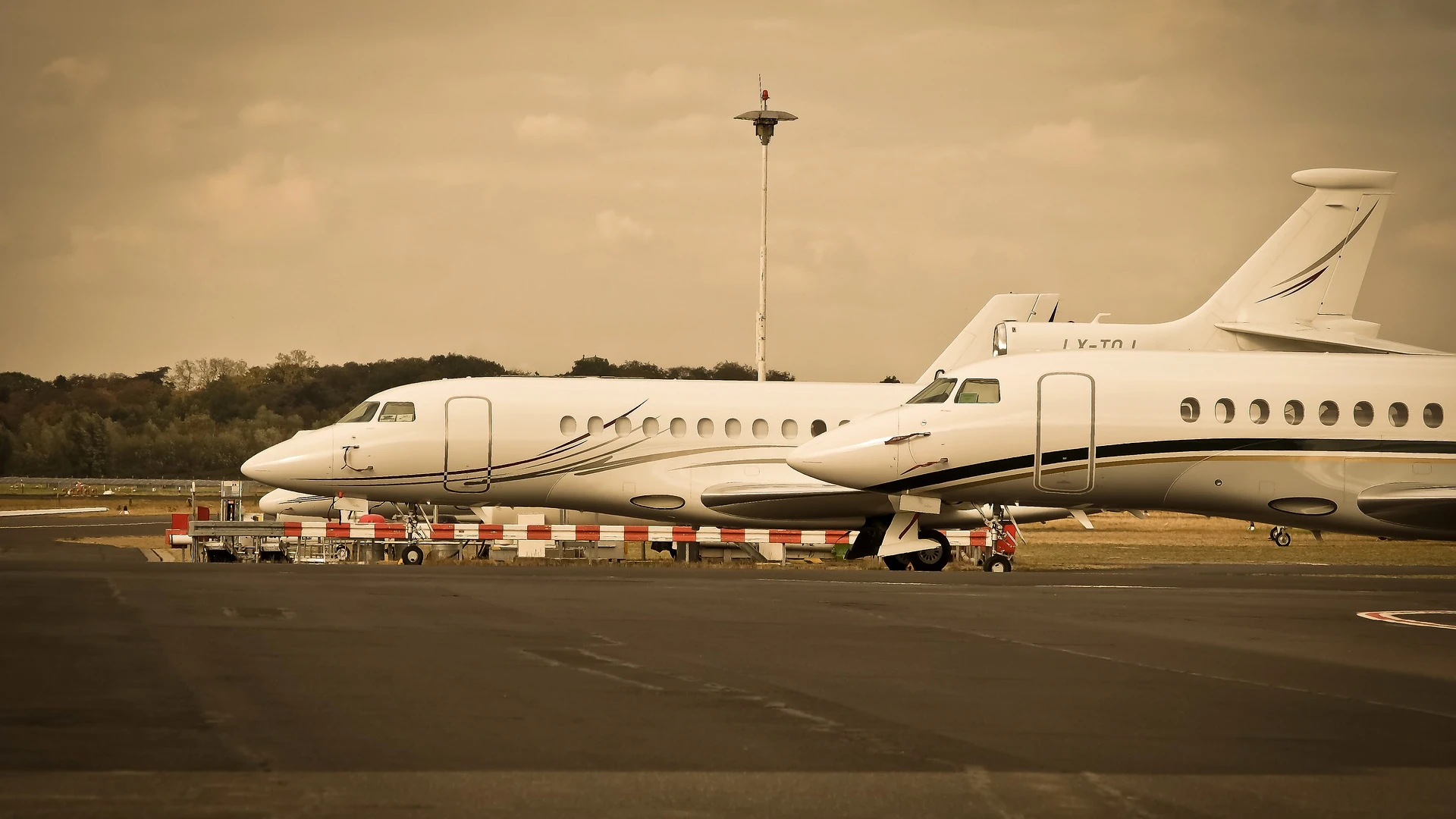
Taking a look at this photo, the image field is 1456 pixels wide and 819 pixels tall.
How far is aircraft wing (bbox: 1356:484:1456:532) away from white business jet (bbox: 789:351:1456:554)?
1.4 inches

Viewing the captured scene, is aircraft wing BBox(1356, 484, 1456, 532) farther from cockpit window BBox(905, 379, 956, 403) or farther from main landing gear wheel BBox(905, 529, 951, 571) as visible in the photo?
main landing gear wheel BBox(905, 529, 951, 571)

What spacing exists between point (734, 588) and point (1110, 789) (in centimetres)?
1362

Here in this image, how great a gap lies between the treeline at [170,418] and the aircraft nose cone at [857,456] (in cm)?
5694

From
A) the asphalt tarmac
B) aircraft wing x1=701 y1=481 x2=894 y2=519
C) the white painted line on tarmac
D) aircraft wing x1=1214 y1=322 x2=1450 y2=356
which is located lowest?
the asphalt tarmac

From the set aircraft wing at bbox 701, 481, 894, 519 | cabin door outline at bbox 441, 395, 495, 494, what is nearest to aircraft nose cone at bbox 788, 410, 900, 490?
aircraft wing at bbox 701, 481, 894, 519

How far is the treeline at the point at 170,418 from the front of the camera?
9181 cm

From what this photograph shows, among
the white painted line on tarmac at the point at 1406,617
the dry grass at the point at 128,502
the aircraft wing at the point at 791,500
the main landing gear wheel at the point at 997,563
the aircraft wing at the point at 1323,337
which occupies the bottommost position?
the white painted line on tarmac at the point at 1406,617

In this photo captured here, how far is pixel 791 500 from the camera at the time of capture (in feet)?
102

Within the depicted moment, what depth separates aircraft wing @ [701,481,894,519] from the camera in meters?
30.8

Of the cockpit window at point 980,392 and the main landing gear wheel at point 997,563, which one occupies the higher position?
the cockpit window at point 980,392

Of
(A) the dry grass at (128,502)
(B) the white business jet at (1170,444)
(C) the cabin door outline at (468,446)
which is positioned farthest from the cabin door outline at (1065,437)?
(A) the dry grass at (128,502)

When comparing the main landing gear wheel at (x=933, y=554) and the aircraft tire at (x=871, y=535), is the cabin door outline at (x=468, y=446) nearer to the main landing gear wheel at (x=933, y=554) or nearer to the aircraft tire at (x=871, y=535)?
the aircraft tire at (x=871, y=535)

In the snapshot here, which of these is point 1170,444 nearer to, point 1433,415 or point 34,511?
point 1433,415

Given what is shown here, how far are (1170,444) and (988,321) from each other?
17592 millimetres
